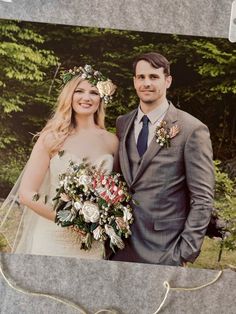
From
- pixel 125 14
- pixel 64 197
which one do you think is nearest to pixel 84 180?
pixel 64 197

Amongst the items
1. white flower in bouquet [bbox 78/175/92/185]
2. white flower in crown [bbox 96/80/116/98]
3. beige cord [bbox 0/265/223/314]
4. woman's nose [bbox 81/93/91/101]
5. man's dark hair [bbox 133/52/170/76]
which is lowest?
beige cord [bbox 0/265/223/314]

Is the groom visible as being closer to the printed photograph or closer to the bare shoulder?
the printed photograph

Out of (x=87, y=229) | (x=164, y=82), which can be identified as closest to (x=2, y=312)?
(x=87, y=229)

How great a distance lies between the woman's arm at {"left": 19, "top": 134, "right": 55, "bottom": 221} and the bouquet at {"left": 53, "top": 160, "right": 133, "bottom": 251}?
2 cm

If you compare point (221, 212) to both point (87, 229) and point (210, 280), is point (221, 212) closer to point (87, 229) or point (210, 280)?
point (210, 280)

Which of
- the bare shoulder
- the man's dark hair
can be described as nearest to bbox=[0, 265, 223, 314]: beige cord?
the bare shoulder

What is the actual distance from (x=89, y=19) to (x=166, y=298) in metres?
0.45

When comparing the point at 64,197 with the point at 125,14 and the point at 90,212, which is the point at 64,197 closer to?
the point at 90,212

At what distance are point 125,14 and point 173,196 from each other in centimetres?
29

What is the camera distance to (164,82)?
2.78 ft

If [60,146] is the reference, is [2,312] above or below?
below

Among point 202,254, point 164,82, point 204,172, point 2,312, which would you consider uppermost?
point 164,82

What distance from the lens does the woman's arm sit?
85 cm

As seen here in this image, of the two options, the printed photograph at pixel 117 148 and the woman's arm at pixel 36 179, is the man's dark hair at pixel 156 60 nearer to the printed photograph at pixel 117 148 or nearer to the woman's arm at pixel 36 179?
the printed photograph at pixel 117 148
